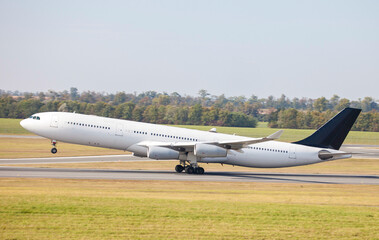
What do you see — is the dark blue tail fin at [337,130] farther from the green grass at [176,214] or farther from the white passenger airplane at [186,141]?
the green grass at [176,214]

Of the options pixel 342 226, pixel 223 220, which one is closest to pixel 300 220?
pixel 342 226

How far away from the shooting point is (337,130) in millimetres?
45844

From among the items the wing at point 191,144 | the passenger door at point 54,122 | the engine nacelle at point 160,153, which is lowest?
the engine nacelle at point 160,153

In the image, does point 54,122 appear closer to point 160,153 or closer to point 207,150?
point 160,153

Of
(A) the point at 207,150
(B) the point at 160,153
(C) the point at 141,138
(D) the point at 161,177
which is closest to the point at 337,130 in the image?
(A) the point at 207,150

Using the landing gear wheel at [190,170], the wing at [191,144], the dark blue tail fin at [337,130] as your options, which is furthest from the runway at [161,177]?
the dark blue tail fin at [337,130]

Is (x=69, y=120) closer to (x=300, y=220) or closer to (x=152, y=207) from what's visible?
(x=152, y=207)

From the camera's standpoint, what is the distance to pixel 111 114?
151 metres

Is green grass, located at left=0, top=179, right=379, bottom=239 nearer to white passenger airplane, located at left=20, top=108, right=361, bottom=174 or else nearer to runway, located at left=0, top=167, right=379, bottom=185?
runway, located at left=0, top=167, right=379, bottom=185

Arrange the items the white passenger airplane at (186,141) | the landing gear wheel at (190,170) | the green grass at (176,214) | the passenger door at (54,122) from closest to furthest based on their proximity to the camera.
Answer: the green grass at (176,214) < the white passenger airplane at (186,141) < the passenger door at (54,122) < the landing gear wheel at (190,170)

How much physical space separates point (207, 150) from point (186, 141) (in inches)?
112

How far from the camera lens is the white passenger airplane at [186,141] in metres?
43.2

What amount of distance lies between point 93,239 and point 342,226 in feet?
32.5

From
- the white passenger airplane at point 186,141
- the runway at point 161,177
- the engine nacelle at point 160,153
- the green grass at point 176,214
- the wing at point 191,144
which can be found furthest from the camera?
the white passenger airplane at point 186,141
